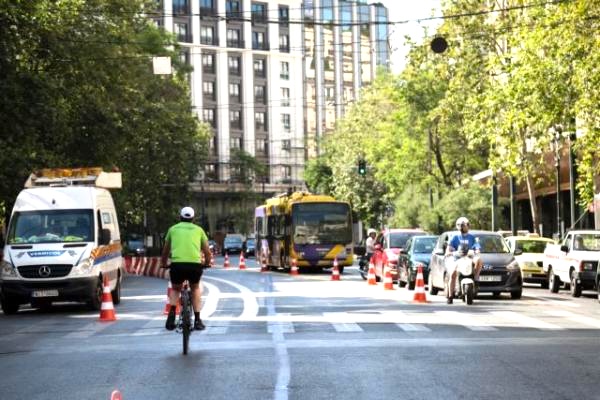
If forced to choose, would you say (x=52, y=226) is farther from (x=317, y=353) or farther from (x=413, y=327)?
(x=317, y=353)

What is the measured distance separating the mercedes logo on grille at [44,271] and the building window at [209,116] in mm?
96480

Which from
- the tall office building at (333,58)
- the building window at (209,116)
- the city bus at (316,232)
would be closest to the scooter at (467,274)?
the city bus at (316,232)

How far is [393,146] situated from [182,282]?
53.4 meters

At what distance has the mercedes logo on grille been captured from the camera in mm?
23859

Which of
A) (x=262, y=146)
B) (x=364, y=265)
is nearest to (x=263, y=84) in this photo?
(x=262, y=146)

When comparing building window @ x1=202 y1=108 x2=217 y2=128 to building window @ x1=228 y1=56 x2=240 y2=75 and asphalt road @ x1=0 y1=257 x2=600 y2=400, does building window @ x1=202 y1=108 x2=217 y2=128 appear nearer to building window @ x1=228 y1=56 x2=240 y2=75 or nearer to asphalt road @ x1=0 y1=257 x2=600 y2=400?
building window @ x1=228 y1=56 x2=240 y2=75

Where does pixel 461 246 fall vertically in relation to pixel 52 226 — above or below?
below

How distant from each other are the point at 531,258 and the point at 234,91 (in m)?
89.5

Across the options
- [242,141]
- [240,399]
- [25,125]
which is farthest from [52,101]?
[242,141]

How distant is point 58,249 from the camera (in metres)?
24.2

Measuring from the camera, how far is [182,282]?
49.9ft

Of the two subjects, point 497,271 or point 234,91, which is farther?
point 234,91

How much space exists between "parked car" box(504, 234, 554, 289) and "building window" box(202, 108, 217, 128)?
86410 millimetres

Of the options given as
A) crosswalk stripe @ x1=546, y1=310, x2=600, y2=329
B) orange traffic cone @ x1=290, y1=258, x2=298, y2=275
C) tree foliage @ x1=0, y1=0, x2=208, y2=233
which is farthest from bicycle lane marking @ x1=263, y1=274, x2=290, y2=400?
orange traffic cone @ x1=290, y1=258, x2=298, y2=275
